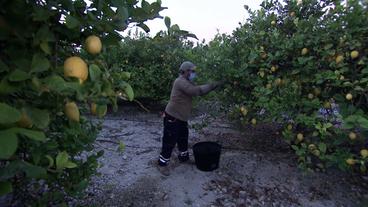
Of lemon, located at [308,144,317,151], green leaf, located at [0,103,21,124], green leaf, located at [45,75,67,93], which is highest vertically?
green leaf, located at [45,75,67,93]

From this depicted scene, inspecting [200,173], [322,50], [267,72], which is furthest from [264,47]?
[200,173]

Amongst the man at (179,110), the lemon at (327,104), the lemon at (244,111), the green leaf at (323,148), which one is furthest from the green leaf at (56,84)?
the lemon at (244,111)

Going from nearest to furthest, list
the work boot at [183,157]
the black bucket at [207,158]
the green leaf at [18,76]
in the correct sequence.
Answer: the green leaf at [18,76]
the black bucket at [207,158]
the work boot at [183,157]

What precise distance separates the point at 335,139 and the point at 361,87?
62cm

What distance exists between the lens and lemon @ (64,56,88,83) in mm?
1230

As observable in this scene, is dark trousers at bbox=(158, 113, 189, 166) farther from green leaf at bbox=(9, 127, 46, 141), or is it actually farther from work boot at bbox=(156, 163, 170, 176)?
green leaf at bbox=(9, 127, 46, 141)

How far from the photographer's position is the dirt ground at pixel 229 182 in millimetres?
4191

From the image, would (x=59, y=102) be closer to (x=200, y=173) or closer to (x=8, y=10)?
(x=8, y=10)

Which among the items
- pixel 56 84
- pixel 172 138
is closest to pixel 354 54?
pixel 172 138

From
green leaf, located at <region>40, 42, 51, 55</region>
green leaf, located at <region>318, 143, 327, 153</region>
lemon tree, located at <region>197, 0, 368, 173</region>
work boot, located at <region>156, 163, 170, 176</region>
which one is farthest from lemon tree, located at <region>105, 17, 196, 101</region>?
green leaf, located at <region>40, 42, 51, 55</region>

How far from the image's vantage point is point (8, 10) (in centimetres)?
129

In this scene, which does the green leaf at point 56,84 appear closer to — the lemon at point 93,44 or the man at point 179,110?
the lemon at point 93,44

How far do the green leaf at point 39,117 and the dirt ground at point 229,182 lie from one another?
2.53 m

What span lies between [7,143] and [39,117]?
0.76 feet
